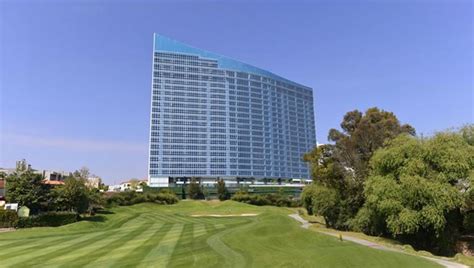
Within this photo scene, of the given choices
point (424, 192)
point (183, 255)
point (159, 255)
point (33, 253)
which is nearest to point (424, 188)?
point (424, 192)

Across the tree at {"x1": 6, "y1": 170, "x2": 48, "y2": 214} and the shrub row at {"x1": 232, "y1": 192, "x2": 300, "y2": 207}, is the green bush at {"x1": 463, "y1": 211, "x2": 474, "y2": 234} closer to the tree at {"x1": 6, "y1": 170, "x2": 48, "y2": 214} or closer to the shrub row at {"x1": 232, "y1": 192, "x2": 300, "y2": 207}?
the tree at {"x1": 6, "y1": 170, "x2": 48, "y2": 214}

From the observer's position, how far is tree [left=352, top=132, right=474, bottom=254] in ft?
80.9

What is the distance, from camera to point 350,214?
39031mm

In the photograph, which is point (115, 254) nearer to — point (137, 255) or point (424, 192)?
point (137, 255)

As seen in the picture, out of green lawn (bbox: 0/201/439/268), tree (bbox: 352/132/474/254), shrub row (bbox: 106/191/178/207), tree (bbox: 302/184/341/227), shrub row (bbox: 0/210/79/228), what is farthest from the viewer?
shrub row (bbox: 106/191/178/207)

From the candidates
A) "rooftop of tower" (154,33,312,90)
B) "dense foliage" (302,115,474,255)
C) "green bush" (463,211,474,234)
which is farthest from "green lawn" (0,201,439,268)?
"rooftop of tower" (154,33,312,90)

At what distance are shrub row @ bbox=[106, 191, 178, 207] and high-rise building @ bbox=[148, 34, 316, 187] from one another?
56.7 metres

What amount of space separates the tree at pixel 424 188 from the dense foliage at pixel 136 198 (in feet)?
223

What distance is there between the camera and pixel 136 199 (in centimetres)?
9069

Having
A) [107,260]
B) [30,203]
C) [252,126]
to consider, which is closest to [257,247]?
[107,260]

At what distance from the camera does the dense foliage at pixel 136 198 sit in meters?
85.6

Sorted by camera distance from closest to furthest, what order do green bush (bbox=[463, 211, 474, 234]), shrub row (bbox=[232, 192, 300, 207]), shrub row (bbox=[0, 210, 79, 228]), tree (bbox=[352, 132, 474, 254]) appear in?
tree (bbox=[352, 132, 474, 254]) < green bush (bbox=[463, 211, 474, 234]) < shrub row (bbox=[0, 210, 79, 228]) < shrub row (bbox=[232, 192, 300, 207])

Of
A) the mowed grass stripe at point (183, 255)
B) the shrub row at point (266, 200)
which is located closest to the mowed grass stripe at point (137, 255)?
the mowed grass stripe at point (183, 255)

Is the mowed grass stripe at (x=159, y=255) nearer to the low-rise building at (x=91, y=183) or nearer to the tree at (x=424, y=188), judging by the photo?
the tree at (x=424, y=188)
